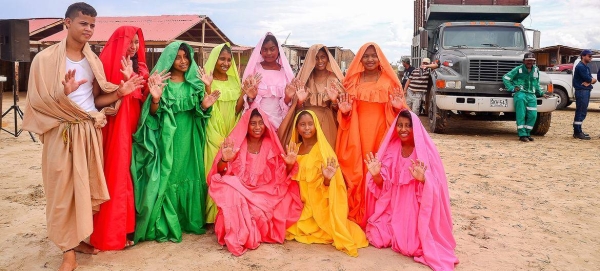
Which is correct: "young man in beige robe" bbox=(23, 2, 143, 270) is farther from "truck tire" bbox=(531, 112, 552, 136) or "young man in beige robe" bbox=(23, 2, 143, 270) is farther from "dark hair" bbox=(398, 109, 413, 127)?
"truck tire" bbox=(531, 112, 552, 136)

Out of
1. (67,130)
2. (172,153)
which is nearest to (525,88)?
(172,153)

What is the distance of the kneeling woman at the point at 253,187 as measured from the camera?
→ 12.2ft

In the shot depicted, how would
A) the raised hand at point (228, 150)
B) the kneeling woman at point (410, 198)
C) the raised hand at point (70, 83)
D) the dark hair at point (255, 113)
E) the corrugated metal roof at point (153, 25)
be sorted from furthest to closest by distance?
the corrugated metal roof at point (153, 25) < the dark hair at point (255, 113) < the raised hand at point (228, 150) < the kneeling woman at point (410, 198) < the raised hand at point (70, 83)

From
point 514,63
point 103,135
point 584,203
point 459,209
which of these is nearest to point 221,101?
point 103,135

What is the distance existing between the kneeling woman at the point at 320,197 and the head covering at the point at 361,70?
0.58 meters

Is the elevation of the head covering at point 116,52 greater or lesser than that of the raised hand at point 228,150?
greater

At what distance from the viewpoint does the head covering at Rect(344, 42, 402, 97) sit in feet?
13.9

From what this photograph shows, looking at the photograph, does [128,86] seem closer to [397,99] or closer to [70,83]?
[70,83]

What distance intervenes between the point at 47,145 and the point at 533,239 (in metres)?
3.96

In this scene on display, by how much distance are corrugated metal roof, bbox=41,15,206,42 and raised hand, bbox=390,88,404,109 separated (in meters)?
13.4

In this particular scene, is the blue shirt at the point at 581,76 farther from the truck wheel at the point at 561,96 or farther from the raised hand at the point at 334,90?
the raised hand at the point at 334,90

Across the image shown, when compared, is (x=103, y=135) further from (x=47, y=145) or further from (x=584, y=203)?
(x=584, y=203)

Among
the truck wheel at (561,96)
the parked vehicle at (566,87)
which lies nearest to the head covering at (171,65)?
the parked vehicle at (566,87)

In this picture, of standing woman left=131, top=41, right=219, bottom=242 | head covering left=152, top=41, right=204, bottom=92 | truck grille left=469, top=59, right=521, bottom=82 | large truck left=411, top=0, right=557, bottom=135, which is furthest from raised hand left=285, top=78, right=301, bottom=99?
truck grille left=469, top=59, right=521, bottom=82
